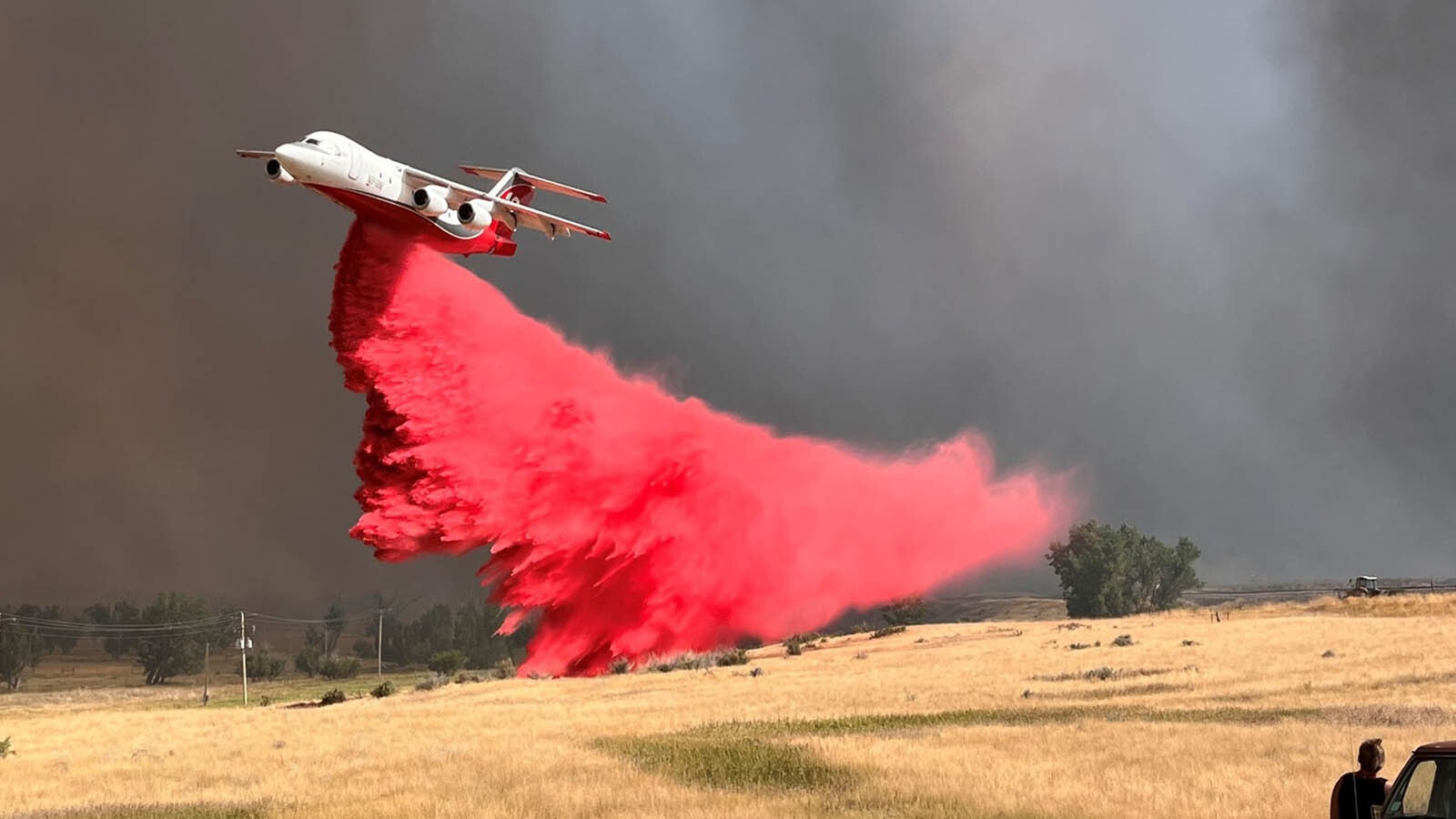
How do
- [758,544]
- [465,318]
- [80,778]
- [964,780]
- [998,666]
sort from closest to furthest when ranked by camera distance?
[964,780] → [80,778] → [465,318] → [998,666] → [758,544]

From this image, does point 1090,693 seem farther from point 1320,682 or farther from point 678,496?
point 678,496

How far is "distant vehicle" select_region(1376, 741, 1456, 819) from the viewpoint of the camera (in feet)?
34.6

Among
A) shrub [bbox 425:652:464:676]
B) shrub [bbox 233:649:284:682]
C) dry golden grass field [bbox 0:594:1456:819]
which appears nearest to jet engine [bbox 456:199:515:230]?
dry golden grass field [bbox 0:594:1456:819]

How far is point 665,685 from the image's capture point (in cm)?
4975

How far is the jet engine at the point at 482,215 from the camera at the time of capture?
4147cm

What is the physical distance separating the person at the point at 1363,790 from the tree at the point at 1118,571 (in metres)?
136

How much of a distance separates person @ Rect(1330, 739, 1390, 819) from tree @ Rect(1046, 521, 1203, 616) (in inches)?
5362

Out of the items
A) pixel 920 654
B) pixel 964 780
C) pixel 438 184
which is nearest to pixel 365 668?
pixel 920 654

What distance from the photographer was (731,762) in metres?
27.2

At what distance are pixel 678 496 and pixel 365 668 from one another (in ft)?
504

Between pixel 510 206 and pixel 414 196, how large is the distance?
3.91m

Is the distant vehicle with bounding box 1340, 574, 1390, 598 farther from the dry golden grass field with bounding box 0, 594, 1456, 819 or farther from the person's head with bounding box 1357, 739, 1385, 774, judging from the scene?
the person's head with bounding box 1357, 739, 1385, 774

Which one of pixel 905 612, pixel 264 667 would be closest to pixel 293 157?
pixel 905 612

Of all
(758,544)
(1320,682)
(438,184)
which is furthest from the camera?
(758,544)
